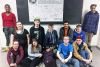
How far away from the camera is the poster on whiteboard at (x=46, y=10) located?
15.1ft

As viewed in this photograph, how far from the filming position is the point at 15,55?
3852mm

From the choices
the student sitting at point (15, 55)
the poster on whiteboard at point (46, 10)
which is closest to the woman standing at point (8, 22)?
the poster on whiteboard at point (46, 10)

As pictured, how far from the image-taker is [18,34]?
4.18 meters

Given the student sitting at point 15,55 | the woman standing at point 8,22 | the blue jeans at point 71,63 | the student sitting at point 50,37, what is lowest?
the blue jeans at point 71,63

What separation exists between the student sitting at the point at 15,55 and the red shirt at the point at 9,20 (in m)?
0.96

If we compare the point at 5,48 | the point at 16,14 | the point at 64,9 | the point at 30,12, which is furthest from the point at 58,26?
the point at 5,48

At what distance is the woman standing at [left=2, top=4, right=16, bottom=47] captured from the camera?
14.9ft

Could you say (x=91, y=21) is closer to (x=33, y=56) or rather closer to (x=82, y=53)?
(x=82, y=53)

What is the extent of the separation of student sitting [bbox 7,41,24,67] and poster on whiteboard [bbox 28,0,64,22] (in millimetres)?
1143

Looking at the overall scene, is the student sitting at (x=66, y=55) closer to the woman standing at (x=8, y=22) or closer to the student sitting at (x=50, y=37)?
the student sitting at (x=50, y=37)

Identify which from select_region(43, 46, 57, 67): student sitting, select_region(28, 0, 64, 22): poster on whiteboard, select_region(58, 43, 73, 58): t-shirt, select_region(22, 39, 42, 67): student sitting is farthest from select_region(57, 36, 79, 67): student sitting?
select_region(28, 0, 64, 22): poster on whiteboard

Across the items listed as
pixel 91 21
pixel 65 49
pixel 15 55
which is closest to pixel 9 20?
pixel 15 55

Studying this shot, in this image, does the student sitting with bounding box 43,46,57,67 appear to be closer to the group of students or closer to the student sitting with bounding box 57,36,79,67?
the group of students

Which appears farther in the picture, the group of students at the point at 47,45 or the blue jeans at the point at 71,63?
the group of students at the point at 47,45
